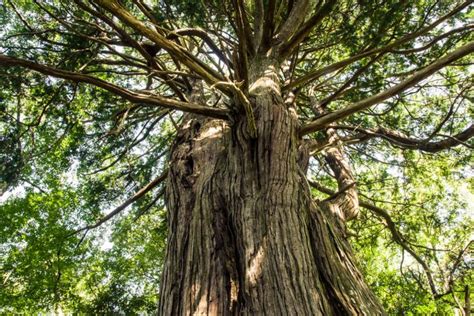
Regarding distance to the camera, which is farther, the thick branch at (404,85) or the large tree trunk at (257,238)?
the thick branch at (404,85)

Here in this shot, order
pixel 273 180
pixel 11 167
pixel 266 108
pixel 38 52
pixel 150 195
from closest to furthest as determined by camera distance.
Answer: pixel 273 180 < pixel 266 108 < pixel 11 167 < pixel 38 52 < pixel 150 195

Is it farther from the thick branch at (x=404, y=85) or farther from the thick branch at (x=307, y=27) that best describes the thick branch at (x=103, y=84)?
the thick branch at (x=307, y=27)

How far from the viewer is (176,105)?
2186mm

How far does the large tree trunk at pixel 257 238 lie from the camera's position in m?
1.92

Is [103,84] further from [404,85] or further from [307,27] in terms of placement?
[307,27]

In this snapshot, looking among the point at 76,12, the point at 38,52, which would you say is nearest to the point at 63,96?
the point at 38,52

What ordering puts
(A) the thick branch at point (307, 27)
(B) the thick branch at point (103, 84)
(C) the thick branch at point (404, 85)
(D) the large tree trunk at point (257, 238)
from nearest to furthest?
(B) the thick branch at point (103, 84)
(D) the large tree trunk at point (257, 238)
(C) the thick branch at point (404, 85)
(A) the thick branch at point (307, 27)

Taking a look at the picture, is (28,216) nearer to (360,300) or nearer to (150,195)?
(150,195)

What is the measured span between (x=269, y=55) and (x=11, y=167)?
346 cm

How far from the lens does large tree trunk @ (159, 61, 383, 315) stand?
192cm

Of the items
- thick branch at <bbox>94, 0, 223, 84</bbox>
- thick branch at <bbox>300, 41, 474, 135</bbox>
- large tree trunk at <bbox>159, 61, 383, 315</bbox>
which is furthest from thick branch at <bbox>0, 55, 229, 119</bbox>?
thick branch at <bbox>300, 41, 474, 135</bbox>

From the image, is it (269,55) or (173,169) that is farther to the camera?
(269,55)

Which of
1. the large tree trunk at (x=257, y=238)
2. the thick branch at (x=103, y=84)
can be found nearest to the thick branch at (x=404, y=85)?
the large tree trunk at (x=257, y=238)

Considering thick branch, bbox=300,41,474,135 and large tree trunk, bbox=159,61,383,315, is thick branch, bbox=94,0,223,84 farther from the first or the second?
thick branch, bbox=300,41,474,135
